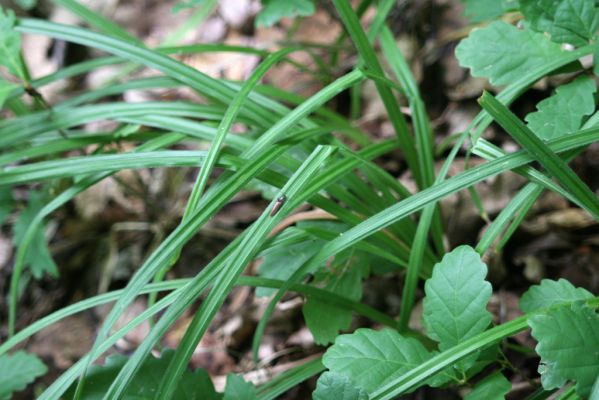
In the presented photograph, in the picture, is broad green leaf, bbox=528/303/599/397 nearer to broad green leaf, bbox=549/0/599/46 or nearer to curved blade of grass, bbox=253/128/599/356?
curved blade of grass, bbox=253/128/599/356

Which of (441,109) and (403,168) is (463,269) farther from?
(441,109)

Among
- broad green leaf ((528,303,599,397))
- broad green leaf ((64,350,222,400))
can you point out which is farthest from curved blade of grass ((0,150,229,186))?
broad green leaf ((528,303,599,397))

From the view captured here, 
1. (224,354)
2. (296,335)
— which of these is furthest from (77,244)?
(296,335)

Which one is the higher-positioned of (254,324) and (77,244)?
(77,244)

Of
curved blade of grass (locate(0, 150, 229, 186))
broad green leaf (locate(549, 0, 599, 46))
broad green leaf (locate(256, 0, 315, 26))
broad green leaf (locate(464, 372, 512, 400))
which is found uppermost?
broad green leaf (locate(256, 0, 315, 26))

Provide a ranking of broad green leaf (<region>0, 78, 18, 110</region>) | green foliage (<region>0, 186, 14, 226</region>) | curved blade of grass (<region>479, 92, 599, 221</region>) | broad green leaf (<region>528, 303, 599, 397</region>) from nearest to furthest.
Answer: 1. broad green leaf (<region>528, 303, 599, 397</region>)
2. curved blade of grass (<region>479, 92, 599, 221</region>)
3. broad green leaf (<region>0, 78, 18, 110</region>)
4. green foliage (<region>0, 186, 14, 226</region>)

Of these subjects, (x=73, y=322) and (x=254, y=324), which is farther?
(x=73, y=322)

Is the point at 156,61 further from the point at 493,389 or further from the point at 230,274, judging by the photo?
the point at 493,389

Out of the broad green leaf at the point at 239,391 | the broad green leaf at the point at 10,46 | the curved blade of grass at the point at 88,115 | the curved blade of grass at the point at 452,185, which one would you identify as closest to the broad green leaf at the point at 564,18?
the curved blade of grass at the point at 452,185
